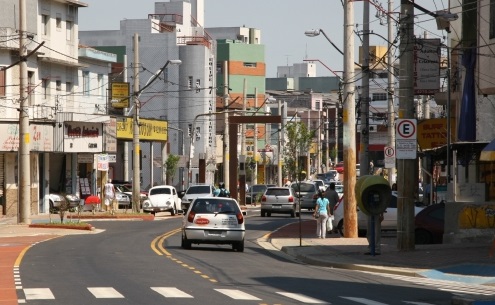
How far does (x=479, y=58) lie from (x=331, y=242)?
736 cm

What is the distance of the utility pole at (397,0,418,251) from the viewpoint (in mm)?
31078

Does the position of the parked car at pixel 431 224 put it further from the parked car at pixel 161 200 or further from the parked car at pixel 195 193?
the parked car at pixel 161 200

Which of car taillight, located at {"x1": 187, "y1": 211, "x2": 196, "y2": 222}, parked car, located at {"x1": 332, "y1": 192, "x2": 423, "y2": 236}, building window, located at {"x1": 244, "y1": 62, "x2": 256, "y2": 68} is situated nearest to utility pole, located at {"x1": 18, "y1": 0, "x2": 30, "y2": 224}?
parked car, located at {"x1": 332, "y1": 192, "x2": 423, "y2": 236}

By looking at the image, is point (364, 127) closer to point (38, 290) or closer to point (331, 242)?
point (331, 242)

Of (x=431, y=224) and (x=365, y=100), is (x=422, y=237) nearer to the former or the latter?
(x=431, y=224)

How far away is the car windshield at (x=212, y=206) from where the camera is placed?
33.4 m

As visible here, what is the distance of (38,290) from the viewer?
2006cm

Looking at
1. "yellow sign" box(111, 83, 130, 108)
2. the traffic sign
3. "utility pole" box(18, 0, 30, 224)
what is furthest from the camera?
"yellow sign" box(111, 83, 130, 108)

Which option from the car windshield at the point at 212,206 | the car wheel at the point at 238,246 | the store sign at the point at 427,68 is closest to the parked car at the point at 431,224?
the car wheel at the point at 238,246

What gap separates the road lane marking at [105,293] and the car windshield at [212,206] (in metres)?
13.0

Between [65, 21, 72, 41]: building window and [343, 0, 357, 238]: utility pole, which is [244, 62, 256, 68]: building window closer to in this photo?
[65, 21, 72, 41]: building window

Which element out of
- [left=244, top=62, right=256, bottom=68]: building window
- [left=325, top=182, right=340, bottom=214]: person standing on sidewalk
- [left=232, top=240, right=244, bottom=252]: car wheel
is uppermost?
[left=244, top=62, right=256, bottom=68]: building window

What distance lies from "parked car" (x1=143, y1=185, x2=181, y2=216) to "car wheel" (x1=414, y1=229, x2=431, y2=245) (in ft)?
95.1

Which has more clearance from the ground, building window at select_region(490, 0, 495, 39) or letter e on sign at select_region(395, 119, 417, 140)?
building window at select_region(490, 0, 495, 39)
